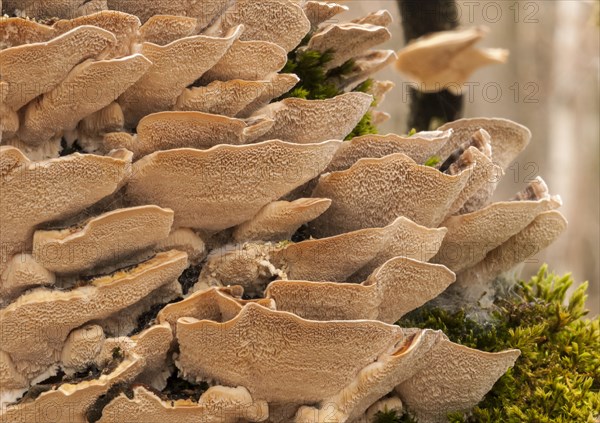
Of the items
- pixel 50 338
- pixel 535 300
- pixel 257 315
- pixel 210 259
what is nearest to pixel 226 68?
pixel 210 259

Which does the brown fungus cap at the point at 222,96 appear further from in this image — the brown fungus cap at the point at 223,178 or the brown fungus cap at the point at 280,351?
the brown fungus cap at the point at 280,351

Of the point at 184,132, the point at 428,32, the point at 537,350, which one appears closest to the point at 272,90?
the point at 184,132

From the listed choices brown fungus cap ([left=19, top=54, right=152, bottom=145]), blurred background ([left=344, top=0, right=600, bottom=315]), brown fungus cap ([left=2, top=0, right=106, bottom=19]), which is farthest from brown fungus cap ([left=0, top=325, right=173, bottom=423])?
blurred background ([left=344, top=0, right=600, bottom=315])

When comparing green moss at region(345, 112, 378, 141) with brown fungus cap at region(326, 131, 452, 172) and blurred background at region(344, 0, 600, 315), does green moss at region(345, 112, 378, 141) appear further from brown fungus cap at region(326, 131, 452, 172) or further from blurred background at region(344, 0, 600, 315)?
blurred background at region(344, 0, 600, 315)

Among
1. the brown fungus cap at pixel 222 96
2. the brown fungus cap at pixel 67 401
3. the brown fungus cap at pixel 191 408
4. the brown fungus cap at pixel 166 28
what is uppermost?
the brown fungus cap at pixel 166 28

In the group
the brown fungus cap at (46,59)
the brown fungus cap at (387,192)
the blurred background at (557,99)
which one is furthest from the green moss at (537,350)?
the blurred background at (557,99)

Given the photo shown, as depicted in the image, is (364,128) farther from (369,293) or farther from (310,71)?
(369,293)

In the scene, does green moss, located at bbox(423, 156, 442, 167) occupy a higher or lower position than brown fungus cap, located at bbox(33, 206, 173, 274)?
lower

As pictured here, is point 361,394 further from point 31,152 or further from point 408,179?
point 31,152
